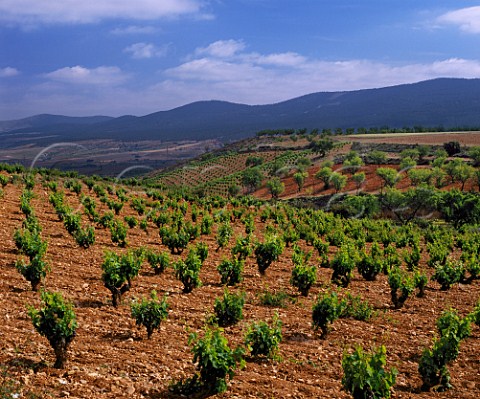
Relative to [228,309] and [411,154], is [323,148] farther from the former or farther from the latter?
[228,309]

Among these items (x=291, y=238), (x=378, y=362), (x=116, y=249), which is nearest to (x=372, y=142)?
(x=291, y=238)

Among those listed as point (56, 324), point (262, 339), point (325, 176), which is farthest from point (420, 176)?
point (56, 324)

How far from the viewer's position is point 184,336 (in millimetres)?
13742

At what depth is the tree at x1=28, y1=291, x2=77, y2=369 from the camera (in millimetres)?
10422

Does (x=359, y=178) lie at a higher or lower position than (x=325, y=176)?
lower

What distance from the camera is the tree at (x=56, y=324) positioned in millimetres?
10422

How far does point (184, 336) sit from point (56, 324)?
4.48m

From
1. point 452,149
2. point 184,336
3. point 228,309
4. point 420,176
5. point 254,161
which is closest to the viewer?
point 184,336

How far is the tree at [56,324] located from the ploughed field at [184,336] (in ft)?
1.48

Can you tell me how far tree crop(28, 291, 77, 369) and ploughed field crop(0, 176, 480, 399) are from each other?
45 centimetres

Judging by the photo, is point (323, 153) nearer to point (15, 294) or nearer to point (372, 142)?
point (372, 142)

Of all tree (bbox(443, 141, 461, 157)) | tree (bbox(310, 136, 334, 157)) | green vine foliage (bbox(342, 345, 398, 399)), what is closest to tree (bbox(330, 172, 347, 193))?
tree (bbox(310, 136, 334, 157))

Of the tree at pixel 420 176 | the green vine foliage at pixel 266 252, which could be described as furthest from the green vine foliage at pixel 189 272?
the tree at pixel 420 176

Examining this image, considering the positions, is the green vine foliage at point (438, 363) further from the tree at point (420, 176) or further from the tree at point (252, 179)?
the tree at point (252, 179)
